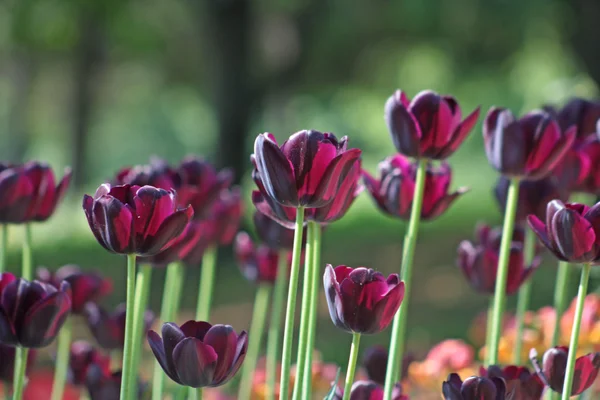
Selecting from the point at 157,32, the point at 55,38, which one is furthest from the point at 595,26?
the point at 157,32

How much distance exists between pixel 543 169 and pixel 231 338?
53cm

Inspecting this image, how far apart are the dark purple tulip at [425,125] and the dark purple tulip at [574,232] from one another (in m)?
0.21

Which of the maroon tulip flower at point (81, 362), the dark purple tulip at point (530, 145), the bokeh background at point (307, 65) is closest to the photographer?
the dark purple tulip at point (530, 145)

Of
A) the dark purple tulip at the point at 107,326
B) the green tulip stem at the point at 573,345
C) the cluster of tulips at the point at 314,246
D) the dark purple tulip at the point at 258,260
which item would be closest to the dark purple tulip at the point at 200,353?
the cluster of tulips at the point at 314,246

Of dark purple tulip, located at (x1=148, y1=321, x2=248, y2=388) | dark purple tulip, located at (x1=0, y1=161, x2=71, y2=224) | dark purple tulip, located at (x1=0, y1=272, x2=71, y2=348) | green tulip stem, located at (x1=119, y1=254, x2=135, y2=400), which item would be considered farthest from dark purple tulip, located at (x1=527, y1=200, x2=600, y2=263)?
dark purple tulip, located at (x1=0, y1=161, x2=71, y2=224)

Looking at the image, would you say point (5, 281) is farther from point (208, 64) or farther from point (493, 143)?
point (208, 64)

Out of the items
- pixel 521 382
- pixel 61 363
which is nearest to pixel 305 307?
pixel 521 382

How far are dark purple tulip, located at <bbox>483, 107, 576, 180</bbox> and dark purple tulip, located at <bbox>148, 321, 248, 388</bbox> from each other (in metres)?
0.48

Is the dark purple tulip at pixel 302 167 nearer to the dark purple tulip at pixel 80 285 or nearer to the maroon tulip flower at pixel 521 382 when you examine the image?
the maroon tulip flower at pixel 521 382

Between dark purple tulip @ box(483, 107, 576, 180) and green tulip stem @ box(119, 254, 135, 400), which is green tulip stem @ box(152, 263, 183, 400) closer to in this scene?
green tulip stem @ box(119, 254, 135, 400)

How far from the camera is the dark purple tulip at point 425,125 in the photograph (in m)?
1.22

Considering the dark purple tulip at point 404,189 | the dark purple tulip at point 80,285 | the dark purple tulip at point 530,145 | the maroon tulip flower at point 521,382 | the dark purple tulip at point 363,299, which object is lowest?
the maroon tulip flower at point 521,382

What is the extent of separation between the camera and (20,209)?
1.34 metres

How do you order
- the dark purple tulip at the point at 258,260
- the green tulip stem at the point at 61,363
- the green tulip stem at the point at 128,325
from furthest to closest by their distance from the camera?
the dark purple tulip at the point at 258,260, the green tulip stem at the point at 61,363, the green tulip stem at the point at 128,325
